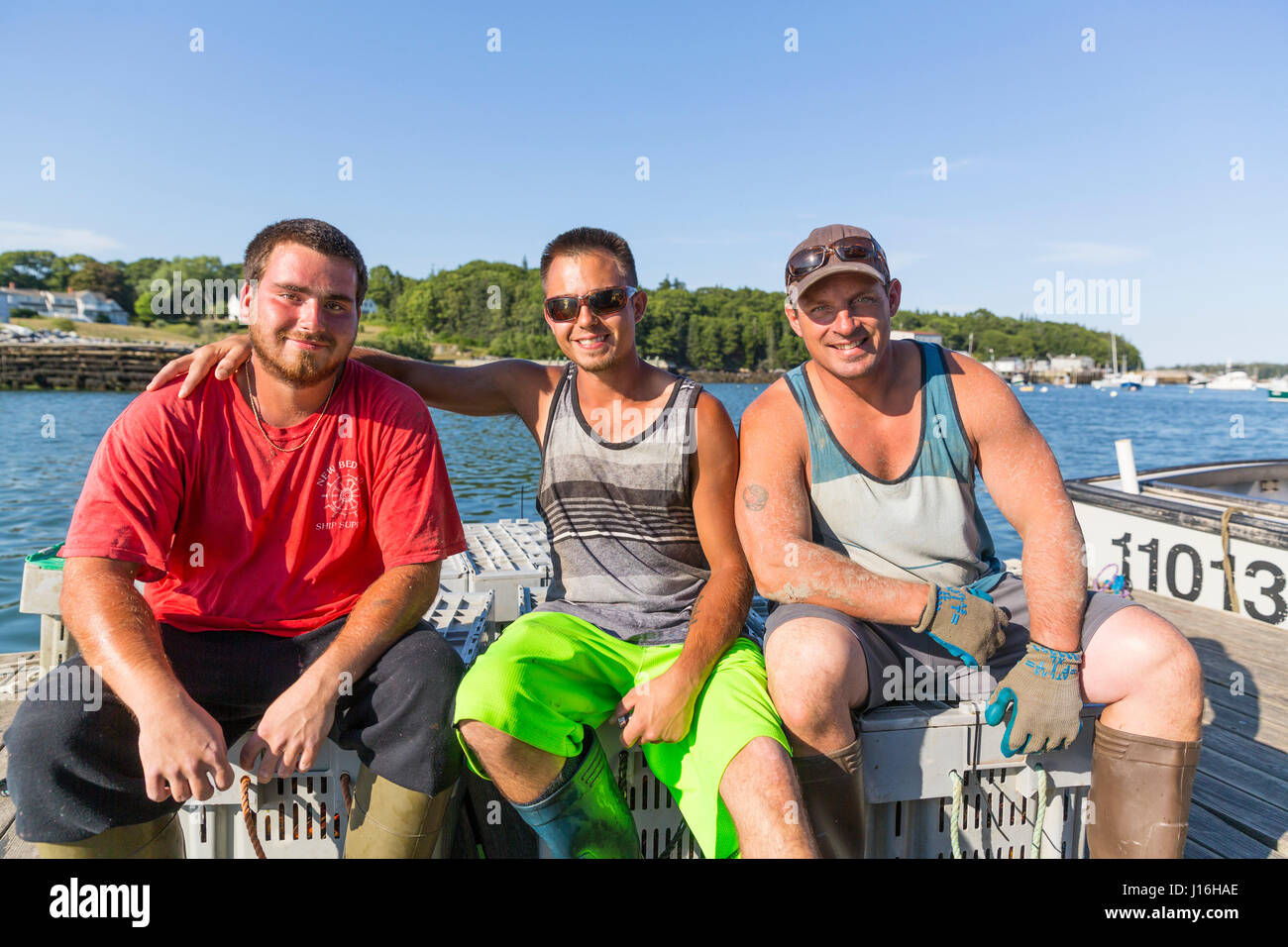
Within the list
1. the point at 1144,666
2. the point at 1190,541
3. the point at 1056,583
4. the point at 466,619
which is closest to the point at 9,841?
the point at 466,619

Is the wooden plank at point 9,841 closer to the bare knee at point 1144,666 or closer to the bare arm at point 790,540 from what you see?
the bare arm at point 790,540

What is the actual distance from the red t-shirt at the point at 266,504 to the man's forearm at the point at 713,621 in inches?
29.6

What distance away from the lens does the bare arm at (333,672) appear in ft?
6.25

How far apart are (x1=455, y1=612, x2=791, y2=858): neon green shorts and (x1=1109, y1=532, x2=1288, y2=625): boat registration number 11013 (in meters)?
4.35

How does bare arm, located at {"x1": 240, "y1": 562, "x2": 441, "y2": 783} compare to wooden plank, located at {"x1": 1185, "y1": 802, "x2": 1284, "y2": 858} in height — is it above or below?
above

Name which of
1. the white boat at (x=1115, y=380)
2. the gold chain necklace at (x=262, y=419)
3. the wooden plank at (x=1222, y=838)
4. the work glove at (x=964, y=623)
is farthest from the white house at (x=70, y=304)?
the white boat at (x=1115, y=380)

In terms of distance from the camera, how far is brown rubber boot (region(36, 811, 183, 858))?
1.76 metres

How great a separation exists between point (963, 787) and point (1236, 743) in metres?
2.08

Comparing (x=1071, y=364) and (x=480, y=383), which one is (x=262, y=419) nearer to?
(x=480, y=383)

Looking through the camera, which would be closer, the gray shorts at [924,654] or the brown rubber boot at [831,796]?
the brown rubber boot at [831,796]

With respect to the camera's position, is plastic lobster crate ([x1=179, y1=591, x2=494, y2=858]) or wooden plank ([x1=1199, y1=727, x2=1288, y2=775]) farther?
wooden plank ([x1=1199, y1=727, x2=1288, y2=775])

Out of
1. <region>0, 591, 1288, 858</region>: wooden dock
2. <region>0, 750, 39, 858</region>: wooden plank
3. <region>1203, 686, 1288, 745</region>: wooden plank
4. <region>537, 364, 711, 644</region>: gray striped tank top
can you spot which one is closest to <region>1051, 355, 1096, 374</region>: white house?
<region>0, 591, 1288, 858</region>: wooden dock

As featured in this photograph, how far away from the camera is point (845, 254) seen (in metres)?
2.40

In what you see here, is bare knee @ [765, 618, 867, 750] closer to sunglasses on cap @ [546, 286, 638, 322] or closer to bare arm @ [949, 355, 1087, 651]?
bare arm @ [949, 355, 1087, 651]
